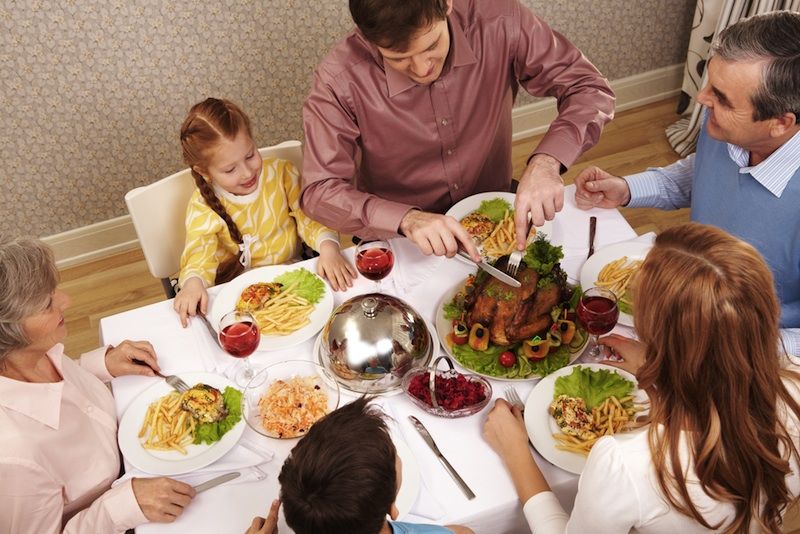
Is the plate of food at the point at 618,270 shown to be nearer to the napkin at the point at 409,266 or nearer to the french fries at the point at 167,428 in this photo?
the napkin at the point at 409,266

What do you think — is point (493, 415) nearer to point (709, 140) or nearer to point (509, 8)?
point (709, 140)

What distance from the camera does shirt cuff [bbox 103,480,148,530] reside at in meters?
1.48

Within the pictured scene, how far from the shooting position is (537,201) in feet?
6.07

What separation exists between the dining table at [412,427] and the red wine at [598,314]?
0.14 metres

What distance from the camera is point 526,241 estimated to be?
6.24 ft

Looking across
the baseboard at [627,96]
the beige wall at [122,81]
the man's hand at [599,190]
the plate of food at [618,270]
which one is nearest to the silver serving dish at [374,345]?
the plate of food at [618,270]

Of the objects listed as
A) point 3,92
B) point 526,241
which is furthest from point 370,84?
point 3,92

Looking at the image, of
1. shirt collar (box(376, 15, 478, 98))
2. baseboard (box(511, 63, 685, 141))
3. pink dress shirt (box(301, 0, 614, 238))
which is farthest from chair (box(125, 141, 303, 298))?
baseboard (box(511, 63, 685, 141))

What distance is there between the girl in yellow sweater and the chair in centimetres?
8

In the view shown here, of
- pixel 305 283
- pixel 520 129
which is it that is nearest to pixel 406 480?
pixel 305 283

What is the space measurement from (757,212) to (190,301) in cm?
148

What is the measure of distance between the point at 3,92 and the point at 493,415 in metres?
2.57

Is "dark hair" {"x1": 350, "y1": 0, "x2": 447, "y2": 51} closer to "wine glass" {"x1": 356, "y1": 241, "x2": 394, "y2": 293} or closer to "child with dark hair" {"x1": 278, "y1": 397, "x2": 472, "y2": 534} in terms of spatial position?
"wine glass" {"x1": 356, "y1": 241, "x2": 394, "y2": 293}

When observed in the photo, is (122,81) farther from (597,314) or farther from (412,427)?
(597,314)
